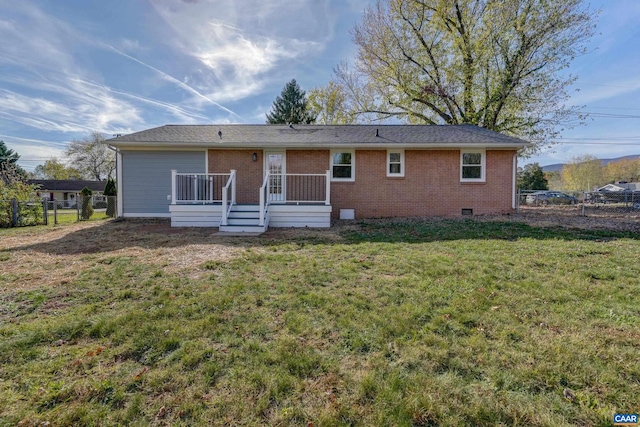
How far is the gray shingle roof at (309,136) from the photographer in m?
9.98

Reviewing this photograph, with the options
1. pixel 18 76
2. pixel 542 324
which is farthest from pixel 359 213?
pixel 18 76

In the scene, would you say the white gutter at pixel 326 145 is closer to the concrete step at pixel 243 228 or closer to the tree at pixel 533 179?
the concrete step at pixel 243 228

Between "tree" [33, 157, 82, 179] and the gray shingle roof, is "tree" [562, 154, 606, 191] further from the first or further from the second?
"tree" [33, 157, 82, 179]

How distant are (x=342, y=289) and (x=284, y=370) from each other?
1695 mm

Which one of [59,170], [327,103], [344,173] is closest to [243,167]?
[344,173]

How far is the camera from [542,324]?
9.32ft

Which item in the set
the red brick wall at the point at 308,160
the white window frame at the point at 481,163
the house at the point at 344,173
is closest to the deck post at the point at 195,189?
the house at the point at 344,173

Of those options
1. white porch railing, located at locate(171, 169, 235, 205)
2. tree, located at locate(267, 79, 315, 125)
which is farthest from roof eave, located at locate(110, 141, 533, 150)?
tree, located at locate(267, 79, 315, 125)

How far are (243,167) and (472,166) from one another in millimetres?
8638

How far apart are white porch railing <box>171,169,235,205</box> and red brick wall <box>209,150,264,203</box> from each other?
473 mm

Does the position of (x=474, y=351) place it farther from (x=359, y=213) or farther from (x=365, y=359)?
(x=359, y=213)

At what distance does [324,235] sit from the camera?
24.8 feet

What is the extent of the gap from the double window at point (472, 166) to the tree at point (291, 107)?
61.2 feet

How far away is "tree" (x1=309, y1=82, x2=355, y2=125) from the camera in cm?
2382
